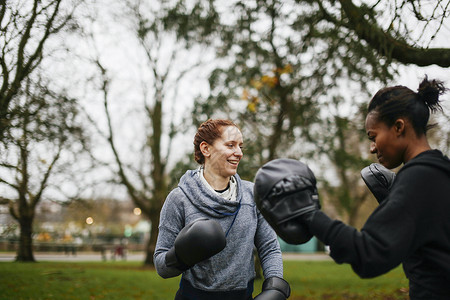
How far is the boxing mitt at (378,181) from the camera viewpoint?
242cm

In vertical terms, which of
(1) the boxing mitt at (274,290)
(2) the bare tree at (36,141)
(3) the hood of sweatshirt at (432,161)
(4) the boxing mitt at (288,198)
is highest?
(2) the bare tree at (36,141)

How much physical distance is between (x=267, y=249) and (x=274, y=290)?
360 millimetres

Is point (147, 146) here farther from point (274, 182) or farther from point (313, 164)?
point (274, 182)

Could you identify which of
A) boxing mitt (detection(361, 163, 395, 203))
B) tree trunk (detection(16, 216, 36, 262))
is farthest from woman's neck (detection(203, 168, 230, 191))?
tree trunk (detection(16, 216, 36, 262))

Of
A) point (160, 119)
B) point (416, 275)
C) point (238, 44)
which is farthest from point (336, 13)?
point (160, 119)

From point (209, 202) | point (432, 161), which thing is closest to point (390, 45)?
point (209, 202)

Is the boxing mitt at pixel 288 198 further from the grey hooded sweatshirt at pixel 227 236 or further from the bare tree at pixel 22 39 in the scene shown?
the bare tree at pixel 22 39

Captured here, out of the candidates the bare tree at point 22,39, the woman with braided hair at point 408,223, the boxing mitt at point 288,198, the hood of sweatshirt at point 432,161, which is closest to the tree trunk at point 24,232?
the bare tree at point 22,39

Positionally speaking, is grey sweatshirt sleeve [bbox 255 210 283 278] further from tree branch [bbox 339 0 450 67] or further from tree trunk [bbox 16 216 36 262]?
tree trunk [bbox 16 216 36 262]

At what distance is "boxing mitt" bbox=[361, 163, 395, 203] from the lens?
242cm

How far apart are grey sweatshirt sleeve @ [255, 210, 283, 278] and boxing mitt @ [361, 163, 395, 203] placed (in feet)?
2.46

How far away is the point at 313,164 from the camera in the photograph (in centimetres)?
1180

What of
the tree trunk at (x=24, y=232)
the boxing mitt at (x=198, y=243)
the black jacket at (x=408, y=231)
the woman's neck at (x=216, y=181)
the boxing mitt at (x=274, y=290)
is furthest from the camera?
the tree trunk at (x=24, y=232)

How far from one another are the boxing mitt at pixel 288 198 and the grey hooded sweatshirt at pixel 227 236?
3.30 feet
